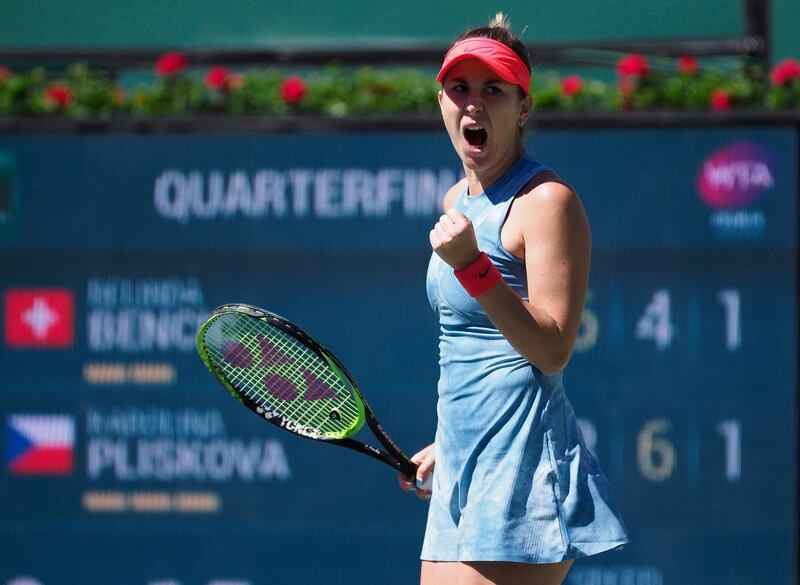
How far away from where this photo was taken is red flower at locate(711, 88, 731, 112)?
4915 millimetres

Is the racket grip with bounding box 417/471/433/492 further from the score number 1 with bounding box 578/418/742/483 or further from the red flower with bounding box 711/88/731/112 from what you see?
the red flower with bounding box 711/88/731/112

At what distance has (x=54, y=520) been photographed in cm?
505

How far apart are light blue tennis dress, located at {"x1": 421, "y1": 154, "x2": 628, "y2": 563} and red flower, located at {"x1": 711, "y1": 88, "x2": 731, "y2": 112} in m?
2.71

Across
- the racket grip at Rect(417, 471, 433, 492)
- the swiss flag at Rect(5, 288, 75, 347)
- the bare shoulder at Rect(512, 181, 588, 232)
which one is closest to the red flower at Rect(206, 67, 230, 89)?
the swiss flag at Rect(5, 288, 75, 347)

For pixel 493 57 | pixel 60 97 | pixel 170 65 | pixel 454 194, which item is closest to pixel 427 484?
pixel 454 194

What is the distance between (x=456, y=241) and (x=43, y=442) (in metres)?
3.32

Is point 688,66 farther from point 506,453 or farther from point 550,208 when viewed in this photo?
point 506,453

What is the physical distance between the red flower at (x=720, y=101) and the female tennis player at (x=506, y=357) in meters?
2.63

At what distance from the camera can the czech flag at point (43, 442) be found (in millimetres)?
5059

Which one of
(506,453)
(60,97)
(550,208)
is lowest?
(506,453)

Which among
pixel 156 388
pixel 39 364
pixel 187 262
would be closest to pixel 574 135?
pixel 187 262

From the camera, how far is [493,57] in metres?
2.36

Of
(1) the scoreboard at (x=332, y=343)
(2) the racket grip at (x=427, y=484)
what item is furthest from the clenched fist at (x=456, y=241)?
(1) the scoreboard at (x=332, y=343)

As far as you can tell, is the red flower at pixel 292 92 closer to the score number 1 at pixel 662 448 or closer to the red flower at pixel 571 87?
the red flower at pixel 571 87
